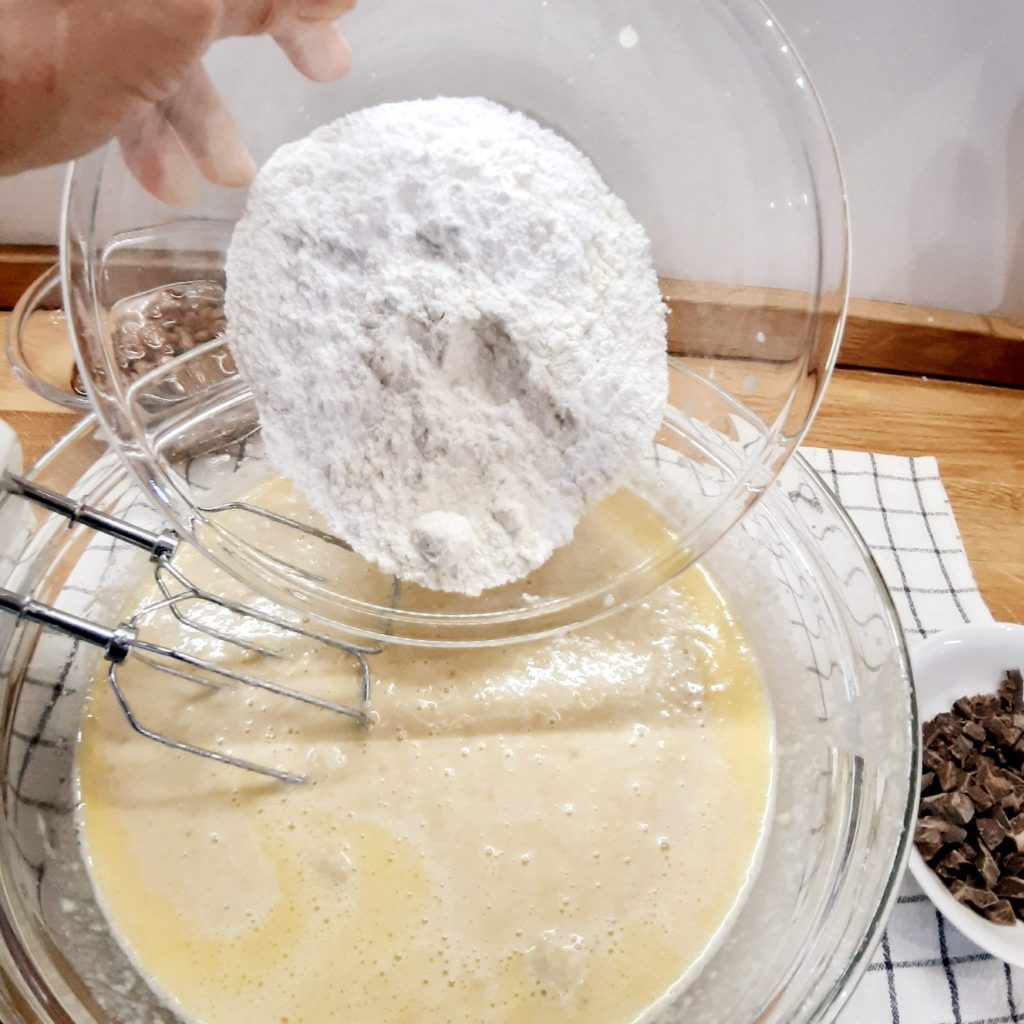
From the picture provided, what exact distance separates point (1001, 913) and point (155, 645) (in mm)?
822

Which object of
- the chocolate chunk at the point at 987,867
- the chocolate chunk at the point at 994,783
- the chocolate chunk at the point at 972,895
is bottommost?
the chocolate chunk at the point at 972,895

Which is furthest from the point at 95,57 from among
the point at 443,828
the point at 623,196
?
the point at 443,828

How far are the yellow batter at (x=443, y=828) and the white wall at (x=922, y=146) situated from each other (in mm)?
630

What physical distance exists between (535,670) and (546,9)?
24.5 inches

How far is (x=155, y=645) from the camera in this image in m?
0.83

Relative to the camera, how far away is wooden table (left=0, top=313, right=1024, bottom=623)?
42.9 inches

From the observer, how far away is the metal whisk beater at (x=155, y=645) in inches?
24.9

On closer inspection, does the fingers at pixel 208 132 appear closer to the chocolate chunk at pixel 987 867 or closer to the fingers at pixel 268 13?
the fingers at pixel 268 13

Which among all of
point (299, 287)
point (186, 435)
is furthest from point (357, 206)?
point (186, 435)

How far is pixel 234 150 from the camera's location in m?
0.64

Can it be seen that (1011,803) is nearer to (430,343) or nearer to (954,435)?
(954,435)

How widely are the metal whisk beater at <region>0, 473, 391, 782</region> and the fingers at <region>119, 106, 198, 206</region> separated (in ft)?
0.87

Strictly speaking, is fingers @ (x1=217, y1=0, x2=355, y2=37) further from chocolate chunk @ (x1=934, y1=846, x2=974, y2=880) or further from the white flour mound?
chocolate chunk @ (x1=934, y1=846, x2=974, y2=880)

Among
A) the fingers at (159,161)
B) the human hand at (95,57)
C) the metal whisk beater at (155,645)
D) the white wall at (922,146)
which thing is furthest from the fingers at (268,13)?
the white wall at (922,146)
